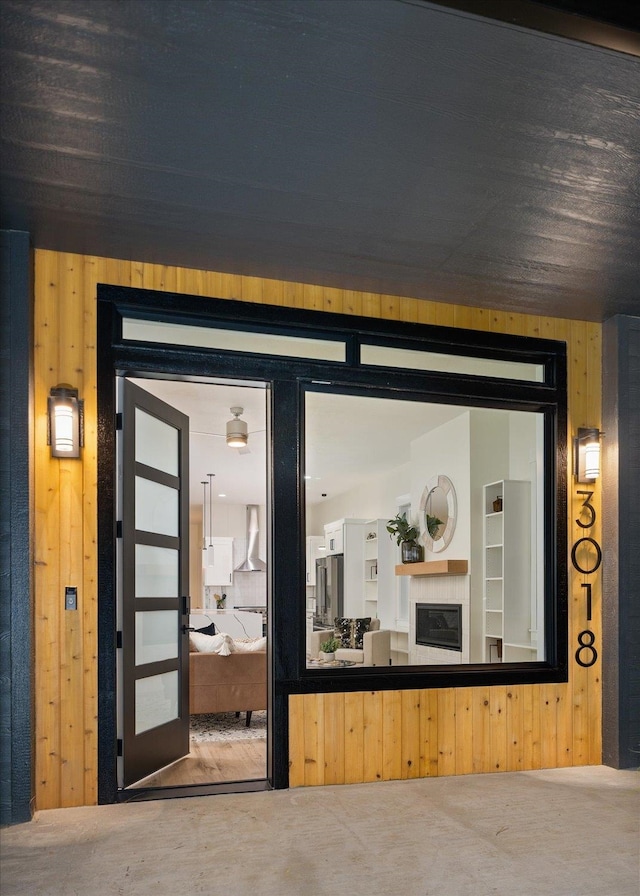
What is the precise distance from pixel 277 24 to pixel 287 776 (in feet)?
12.3

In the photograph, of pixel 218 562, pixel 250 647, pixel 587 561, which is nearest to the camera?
pixel 587 561

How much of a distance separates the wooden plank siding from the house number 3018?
50mm

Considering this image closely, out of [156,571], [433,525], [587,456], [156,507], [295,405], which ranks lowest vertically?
[156,571]

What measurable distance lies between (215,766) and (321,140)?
388 centimetres

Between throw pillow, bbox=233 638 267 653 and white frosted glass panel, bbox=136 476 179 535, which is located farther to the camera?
throw pillow, bbox=233 638 267 653

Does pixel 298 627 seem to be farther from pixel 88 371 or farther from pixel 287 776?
pixel 88 371

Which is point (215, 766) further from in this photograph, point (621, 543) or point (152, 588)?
point (621, 543)

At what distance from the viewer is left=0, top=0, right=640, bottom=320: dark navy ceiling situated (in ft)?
8.56

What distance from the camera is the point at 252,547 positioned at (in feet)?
46.0

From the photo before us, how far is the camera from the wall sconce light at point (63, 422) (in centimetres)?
405

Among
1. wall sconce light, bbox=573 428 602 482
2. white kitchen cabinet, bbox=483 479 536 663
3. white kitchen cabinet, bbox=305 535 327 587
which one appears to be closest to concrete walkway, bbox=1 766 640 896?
white kitchen cabinet, bbox=483 479 536 663

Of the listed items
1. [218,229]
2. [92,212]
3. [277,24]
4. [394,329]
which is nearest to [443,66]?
[277,24]

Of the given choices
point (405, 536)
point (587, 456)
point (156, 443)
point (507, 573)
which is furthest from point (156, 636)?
point (587, 456)

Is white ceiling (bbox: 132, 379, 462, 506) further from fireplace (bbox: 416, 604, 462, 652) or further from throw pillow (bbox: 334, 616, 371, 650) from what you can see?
fireplace (bbox: 416, 604, 462, 652)
